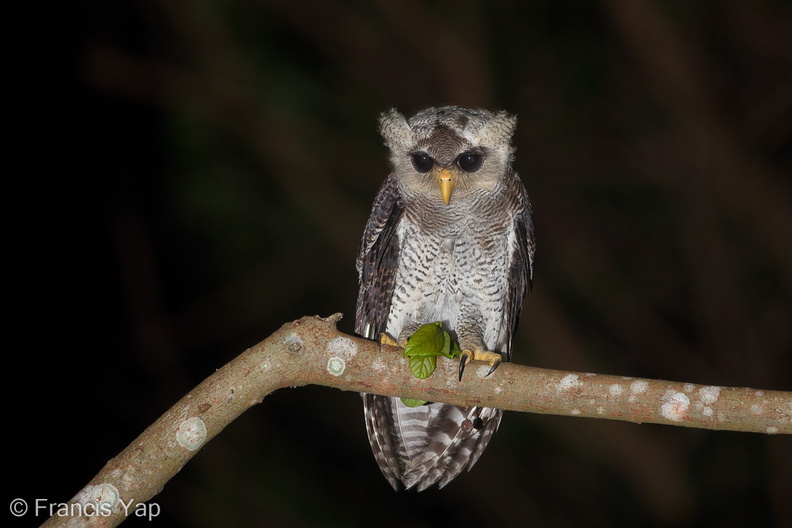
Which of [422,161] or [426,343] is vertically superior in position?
[422,161]

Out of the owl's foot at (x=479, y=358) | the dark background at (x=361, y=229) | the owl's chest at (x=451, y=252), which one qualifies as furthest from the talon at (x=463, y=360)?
the dark background at (x=361, y=229)

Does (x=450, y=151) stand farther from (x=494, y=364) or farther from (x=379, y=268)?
(x=494, y=364)

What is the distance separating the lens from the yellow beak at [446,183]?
9.50ft

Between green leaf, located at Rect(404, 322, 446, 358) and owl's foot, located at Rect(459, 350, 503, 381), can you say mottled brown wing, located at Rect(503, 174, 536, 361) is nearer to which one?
owl's foot, located at Rect(459, 350, 503, 381)

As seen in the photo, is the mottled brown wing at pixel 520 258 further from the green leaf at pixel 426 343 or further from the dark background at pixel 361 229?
the dark background at pixel 361 229

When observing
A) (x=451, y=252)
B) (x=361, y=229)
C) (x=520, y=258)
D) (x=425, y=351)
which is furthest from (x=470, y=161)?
(x=361, y=229)

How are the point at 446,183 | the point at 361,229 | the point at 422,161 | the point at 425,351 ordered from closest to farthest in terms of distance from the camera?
the point at 425,351, the point at 446,183, the point at 422,161, the point at 361,229

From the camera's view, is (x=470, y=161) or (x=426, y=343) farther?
(x=470, y=161)

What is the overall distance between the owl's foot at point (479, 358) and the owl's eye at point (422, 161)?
71 cm

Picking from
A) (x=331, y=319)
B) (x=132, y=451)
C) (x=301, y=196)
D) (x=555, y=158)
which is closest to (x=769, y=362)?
(x=555, y=158)

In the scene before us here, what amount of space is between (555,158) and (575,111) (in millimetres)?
416

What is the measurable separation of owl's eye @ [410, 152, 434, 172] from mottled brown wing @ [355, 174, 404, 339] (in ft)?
0.82

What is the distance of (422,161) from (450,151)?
13cm

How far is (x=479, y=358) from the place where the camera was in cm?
280
